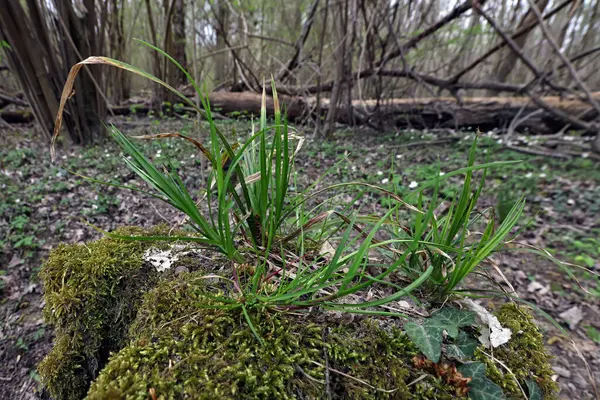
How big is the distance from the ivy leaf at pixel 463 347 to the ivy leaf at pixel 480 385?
26mm

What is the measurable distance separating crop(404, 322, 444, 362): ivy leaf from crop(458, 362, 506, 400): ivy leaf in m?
0.10

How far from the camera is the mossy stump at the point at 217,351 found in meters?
0.72

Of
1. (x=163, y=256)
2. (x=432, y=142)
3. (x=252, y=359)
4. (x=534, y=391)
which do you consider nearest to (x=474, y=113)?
(x=432, y=142)

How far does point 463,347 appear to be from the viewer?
33.7 inches

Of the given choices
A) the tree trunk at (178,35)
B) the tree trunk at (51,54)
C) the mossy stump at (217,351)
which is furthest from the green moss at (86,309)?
the tree trunk at (178,35)

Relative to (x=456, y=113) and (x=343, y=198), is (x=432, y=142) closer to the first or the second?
(x=456, y=113)

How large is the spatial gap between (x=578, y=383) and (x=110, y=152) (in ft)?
18.0

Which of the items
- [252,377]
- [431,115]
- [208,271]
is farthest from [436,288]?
[431,115]

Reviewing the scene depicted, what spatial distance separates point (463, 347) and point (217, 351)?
70cm

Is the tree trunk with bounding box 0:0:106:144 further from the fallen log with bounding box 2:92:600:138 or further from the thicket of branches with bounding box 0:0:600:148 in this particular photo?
the fallen log with bounding box 2:92:600:138

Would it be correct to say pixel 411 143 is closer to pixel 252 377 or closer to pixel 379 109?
pixel 379 109

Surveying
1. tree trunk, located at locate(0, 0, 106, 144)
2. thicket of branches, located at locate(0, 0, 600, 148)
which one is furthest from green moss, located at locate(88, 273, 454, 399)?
tree trunk, located at locate(0, 0, 106, 144)

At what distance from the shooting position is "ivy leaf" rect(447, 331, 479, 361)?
840 mm

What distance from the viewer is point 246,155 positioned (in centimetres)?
134
